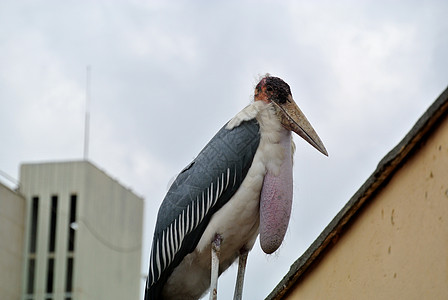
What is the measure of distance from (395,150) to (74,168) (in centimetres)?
4901

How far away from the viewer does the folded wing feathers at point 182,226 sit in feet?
30.0

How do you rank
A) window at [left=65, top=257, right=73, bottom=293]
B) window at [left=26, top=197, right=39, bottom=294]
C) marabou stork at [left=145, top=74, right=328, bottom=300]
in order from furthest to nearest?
window at [left=26, top=197, right=39, bottom=294]
window at [left=65, top=257, right=73, bottom=293]
marabou stork at [left=145, top=74, right=328, bottom=300]

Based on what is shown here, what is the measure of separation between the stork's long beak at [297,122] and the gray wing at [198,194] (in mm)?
237

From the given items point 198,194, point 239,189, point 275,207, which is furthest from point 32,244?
point 275,207

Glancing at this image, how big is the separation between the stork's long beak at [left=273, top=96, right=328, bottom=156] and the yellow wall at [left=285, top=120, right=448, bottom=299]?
1004mm

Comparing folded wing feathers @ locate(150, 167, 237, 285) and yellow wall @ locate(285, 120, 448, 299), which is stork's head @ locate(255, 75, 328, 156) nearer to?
folded wing feathers @ locate(150, 167, 237, 285)

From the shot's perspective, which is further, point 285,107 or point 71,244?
point 71,244

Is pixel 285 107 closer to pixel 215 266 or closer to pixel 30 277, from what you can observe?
pixel 215 266

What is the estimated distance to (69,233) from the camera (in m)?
56.2

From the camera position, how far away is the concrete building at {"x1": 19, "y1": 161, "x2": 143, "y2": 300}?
55062 millimetres

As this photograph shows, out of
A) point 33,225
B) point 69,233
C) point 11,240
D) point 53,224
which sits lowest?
point 11,240

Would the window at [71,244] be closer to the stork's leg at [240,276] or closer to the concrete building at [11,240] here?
the concrete building at [11,240]

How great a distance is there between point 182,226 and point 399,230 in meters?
2.44

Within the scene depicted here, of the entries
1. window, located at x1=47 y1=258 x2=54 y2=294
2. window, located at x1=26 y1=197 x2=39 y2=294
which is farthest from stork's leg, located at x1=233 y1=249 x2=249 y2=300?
window, located at x1=47 y1=258 x2=54 y2=294
